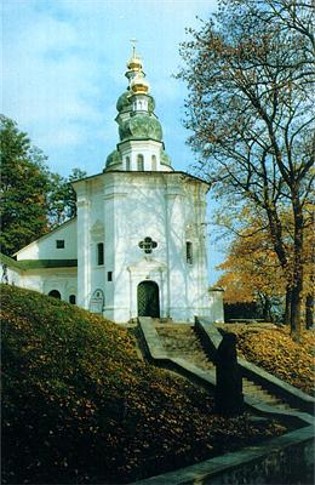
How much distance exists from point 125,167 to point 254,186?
53.0 feet

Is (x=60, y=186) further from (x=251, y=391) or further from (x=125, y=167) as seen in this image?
(x=251, y=391)

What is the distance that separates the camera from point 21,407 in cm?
789

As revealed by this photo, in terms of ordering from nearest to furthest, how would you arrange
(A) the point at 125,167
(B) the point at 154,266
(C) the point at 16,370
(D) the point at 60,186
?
1. (C) the point at 16,370
2. (B) the point at 154,266
3. (A) the point at 125,167
4. (D) the point at 60,186

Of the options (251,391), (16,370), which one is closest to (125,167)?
(251,391)

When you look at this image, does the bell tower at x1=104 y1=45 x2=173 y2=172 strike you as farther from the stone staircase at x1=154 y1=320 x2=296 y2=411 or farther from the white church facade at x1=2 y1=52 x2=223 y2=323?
the stone staircase at x1=154 y1=320 x2=296 y2=411

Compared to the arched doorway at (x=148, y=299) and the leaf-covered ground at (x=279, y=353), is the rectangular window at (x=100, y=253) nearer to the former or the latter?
the arched doorway at (x=148, y=299)

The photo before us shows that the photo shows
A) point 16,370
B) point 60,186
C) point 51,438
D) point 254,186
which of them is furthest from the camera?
point 60,186

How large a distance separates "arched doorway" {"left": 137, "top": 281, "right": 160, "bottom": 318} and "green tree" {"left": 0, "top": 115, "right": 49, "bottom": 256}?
48.8ft

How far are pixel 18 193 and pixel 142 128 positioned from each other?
11.9m

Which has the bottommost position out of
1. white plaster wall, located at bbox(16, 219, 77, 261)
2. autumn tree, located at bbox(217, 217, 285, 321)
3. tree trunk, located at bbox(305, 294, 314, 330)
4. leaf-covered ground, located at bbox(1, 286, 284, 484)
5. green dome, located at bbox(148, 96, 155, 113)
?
leaf-covered ground, located at bbox(1, 286, 284, 484)

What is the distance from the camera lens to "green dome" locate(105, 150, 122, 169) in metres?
40.0

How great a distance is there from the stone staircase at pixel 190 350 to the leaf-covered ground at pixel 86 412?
2148mm

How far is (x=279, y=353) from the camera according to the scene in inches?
702

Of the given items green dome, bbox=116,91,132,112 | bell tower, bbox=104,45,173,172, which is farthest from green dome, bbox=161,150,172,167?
green dome, bbox=116,91,132,112
